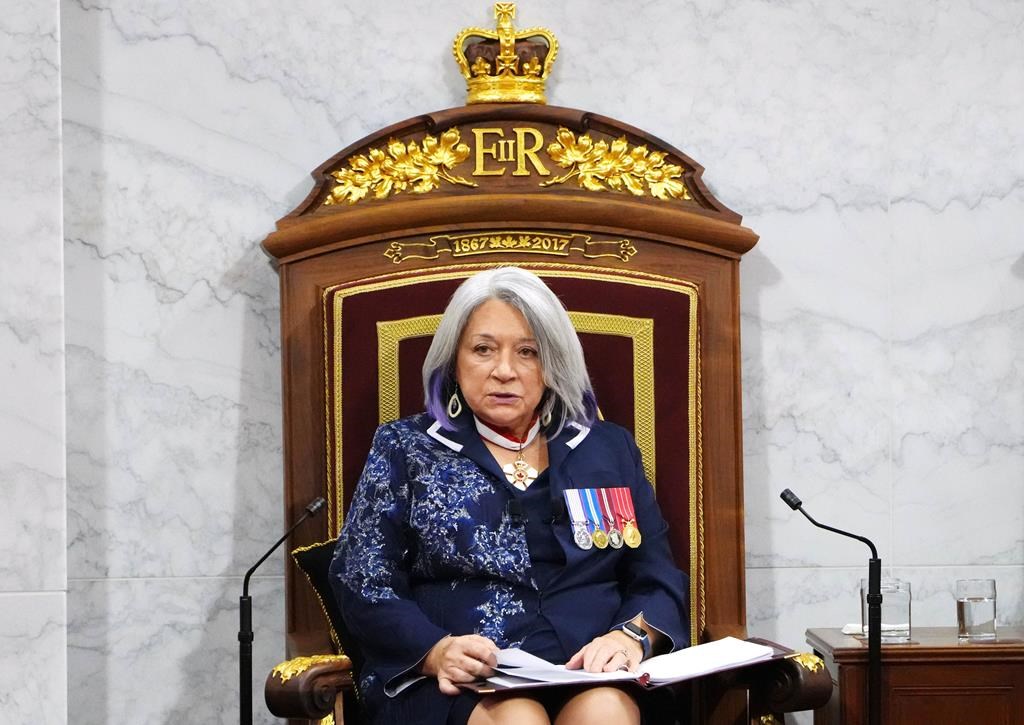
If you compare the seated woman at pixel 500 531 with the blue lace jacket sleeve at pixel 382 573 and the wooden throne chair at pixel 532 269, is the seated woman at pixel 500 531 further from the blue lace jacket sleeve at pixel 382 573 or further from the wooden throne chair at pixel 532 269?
the wooden throne chair at pixel 532 269

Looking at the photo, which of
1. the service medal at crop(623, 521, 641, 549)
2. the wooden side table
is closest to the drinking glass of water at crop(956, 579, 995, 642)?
the wooden side table

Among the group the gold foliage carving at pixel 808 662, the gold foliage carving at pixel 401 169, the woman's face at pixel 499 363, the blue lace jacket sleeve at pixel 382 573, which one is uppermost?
the gold foliage carving at pixel 401 169

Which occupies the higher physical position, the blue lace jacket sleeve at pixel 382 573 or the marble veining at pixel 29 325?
the marble veining at pixel 29 325

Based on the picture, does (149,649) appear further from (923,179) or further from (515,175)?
(923,179)

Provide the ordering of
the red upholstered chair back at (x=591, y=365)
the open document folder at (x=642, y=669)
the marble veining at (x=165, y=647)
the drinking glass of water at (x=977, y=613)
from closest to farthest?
the open document folder at (x=642, y=669)
the drinking glass of water at (x=977, y=613)
the red upholstered chair back at (x=591, y=365)
the marble veining at (x=165, y=647)

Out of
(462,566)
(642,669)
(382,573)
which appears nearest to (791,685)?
(642,669)

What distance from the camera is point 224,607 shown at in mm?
3855

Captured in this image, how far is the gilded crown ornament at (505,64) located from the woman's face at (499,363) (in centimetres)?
74

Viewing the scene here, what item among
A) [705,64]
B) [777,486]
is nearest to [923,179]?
[705,64]

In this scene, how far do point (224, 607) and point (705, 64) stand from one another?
74.1 inches

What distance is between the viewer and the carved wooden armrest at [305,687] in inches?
117

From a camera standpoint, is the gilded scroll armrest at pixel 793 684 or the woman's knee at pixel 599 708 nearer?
the woman's knee at pixel 599 708

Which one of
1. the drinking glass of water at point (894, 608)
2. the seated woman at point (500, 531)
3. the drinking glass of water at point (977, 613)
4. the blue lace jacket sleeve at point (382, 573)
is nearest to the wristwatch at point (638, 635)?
the seated woman at point (500, 531)

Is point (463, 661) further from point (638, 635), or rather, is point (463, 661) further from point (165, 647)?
point (165, 647)
